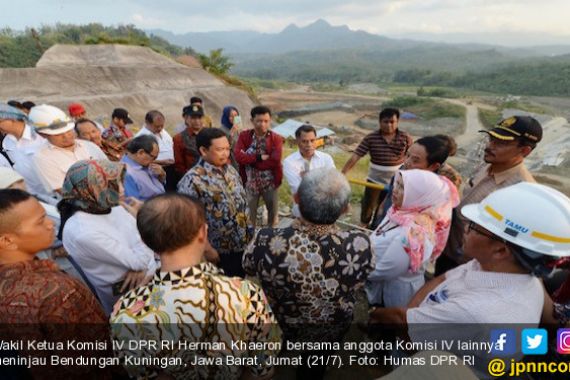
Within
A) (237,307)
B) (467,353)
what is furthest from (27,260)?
(467,353)

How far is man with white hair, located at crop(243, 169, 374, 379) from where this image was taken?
1717 mm

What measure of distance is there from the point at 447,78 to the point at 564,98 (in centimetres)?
3996

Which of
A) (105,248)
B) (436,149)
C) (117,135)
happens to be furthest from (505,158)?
(117,135)

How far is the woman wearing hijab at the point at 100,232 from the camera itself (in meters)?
1.90

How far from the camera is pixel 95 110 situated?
12.8 m

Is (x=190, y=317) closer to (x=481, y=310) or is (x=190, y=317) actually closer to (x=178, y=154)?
(x=481, y=310)

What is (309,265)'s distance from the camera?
1723 millimetres

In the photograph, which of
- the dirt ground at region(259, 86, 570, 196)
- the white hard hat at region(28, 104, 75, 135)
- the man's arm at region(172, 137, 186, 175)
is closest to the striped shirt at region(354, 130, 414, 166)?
the man's arm at region(172, 137, 186, 175)

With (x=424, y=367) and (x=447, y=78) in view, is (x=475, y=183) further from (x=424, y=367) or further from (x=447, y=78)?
(x=447, y=78)

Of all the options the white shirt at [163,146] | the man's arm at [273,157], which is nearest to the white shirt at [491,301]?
the man's arm at [273,157]

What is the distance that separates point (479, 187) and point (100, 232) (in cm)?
307

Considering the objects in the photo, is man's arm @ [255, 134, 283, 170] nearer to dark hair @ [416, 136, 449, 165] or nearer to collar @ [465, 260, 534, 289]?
dark hair @ [416, 136, 449, 165]

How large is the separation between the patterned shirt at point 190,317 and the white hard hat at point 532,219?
1.20 m

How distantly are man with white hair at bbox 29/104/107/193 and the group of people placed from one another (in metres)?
0.02
